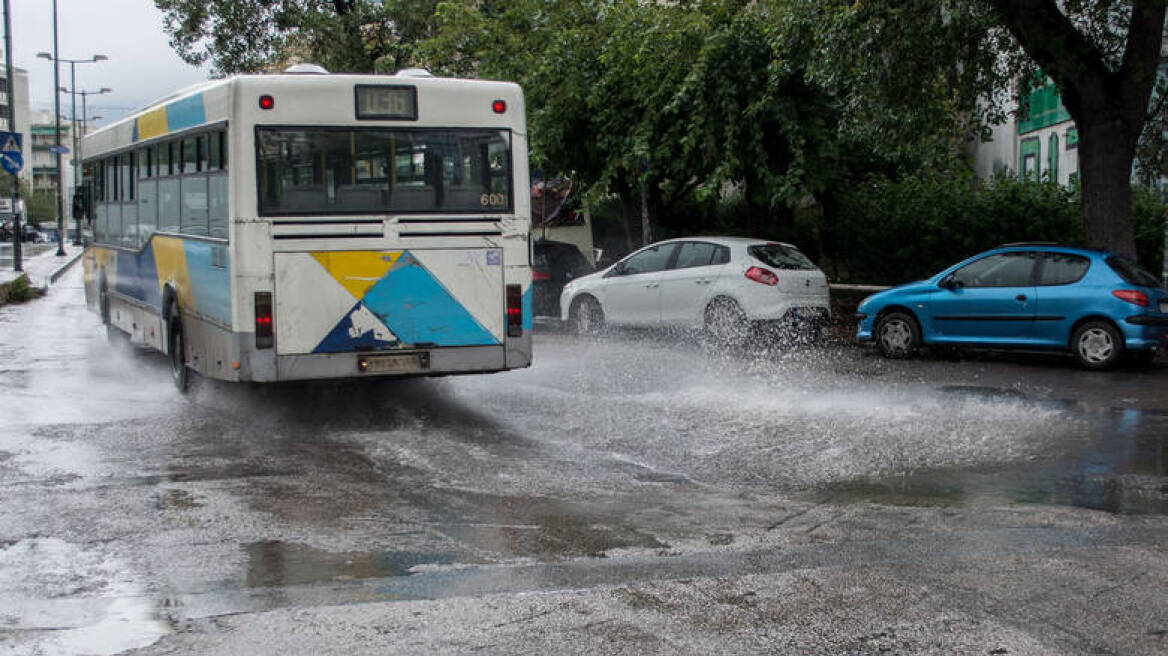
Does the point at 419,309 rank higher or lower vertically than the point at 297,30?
lower

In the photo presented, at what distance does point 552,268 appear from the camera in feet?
75.7

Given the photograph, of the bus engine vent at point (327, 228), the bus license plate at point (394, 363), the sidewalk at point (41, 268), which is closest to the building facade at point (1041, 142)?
the bus license plate at point (394, 363)

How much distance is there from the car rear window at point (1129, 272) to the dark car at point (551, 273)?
10012 millimetres

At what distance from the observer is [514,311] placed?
11188mm

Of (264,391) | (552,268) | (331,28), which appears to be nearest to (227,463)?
(264,391)

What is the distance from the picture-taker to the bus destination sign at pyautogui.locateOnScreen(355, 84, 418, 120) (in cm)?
1060

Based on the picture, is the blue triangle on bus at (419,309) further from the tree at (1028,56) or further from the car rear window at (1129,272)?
the car rear window at (1129,272)

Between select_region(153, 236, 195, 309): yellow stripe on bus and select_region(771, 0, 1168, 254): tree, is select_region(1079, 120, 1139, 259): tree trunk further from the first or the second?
select_region(153, 236, 195, 309): yellow stripe on bus

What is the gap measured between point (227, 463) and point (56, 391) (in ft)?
16.1

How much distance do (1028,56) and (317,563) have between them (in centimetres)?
1480

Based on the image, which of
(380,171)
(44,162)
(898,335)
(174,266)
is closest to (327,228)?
(380,171)

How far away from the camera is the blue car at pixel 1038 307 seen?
48.2ft

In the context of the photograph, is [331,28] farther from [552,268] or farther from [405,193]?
[405,193]

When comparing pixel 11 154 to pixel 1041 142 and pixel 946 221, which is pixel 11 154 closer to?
pixel 946 221
